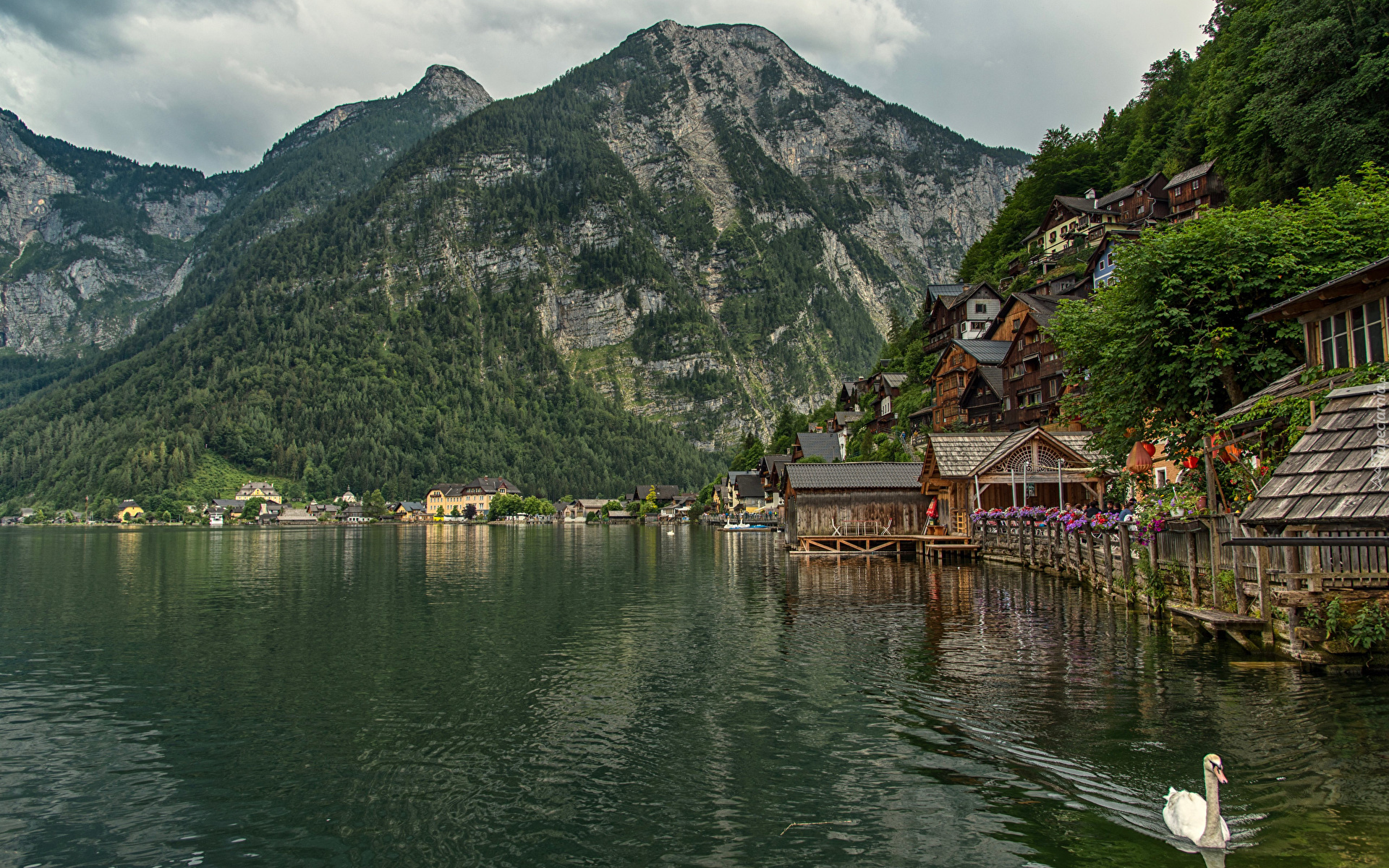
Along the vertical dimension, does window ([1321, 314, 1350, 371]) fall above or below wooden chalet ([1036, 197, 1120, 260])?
below

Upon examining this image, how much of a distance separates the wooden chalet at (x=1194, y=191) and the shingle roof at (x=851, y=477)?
37.7m

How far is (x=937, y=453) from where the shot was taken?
2058 inches

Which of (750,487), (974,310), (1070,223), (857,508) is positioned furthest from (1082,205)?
(750,487)

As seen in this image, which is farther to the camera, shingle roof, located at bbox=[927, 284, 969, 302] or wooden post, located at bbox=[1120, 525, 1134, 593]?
shingle roof, located at bbox=[927, 284, 969, 302]

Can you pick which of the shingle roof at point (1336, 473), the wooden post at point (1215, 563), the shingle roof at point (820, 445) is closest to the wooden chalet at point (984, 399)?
the shingle roof at point (820, 445)

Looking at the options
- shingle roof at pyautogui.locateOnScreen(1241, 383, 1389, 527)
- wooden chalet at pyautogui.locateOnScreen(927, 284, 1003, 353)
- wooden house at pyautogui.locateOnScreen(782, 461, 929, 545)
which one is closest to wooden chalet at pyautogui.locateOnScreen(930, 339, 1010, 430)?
wooden chalet at pyautogui.locateOnScreen(927, 284, 1003, 353)

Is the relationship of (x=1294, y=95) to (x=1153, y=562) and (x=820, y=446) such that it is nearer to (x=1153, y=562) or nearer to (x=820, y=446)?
(x=1153, y=562)

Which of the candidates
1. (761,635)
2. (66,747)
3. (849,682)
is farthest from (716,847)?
(761,635)

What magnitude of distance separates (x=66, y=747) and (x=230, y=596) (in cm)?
2493

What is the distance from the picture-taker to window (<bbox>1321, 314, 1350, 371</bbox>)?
65.8 feet

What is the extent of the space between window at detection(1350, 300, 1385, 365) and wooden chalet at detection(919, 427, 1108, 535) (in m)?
23.4

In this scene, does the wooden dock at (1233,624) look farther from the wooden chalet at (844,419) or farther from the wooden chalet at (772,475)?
the wooden chalet at (844,419)

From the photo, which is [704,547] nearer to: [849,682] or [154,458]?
[849,682]

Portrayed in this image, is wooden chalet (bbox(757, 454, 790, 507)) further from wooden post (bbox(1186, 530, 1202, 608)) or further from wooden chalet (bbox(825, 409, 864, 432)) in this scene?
wooden post (bbox(1186, 530, 1202, 608))
